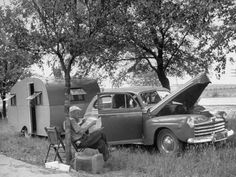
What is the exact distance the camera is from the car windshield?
9312 mm

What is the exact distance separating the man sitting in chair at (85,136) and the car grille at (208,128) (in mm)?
2152

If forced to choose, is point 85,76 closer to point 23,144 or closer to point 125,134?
point 23,144

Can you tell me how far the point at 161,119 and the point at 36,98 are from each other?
6560 millimetres

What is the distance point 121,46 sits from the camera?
1326 cm

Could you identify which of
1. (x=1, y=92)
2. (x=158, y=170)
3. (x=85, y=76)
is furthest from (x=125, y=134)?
(x=1, y=92)

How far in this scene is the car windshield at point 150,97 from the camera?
9312 millimetres

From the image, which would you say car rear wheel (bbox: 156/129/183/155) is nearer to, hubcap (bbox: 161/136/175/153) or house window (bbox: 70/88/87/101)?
hubcap (bbox: 161/136/175/153)

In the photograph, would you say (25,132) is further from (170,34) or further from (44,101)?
(170,34)

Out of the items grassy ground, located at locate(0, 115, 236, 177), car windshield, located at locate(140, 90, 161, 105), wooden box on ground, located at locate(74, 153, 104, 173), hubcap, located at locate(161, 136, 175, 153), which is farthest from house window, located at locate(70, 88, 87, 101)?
wooden box on ground, located at locate(74, 153, 104, 173)

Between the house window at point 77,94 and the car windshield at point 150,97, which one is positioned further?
the house window at point 77,94

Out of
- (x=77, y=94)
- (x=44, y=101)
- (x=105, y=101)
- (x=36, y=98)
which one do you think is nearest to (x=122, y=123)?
(x=105, y=101)

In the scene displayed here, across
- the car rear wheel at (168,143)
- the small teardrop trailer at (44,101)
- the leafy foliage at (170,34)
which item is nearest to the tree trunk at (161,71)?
the leafy foliage at (170,34)

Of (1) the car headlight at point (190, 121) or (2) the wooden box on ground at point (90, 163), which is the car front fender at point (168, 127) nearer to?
(1) the car headlight at point (190, 121)

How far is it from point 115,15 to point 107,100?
7.41ft
